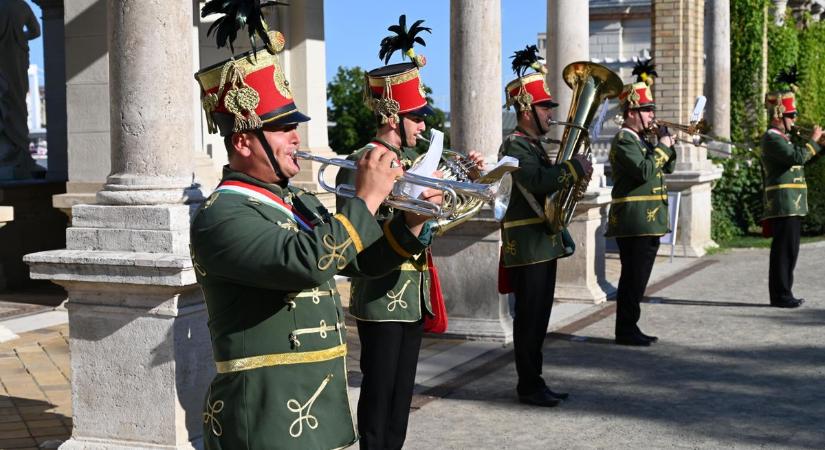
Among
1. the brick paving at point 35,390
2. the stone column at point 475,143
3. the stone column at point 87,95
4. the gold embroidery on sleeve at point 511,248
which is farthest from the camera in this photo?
the stone column at point 87,95

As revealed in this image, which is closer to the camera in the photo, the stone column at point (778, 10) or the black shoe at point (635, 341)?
the black shoe at point (635, 341)

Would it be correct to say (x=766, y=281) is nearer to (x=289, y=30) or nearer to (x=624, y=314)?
(x=624, y=314)

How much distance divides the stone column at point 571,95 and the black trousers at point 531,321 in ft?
12.5

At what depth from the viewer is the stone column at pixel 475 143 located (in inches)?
338

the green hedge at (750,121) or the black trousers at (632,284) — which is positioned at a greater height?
the green hedge at (750,121)

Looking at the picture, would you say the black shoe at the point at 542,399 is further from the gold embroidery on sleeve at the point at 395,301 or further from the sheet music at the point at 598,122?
the gold embroidery on sleeve at the point at 395,301

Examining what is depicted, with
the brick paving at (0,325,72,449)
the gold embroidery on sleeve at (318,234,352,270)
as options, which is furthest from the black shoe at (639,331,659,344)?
the gold embroidery on sleeve at (318,234,352,270)

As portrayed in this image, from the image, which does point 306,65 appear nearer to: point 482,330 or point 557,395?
point 482,330

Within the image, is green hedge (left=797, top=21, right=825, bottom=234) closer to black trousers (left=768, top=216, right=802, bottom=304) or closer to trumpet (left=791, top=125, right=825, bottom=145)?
trumpet (left=791, top=125, right=825, bottom=145)

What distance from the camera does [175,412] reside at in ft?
16.8

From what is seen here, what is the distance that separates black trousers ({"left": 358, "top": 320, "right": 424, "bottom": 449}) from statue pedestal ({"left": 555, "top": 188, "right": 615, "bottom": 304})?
5.65 metres

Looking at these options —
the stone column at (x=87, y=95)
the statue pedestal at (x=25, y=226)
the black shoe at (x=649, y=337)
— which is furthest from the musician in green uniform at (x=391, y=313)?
the statue pedestal at (x=25, y=226)

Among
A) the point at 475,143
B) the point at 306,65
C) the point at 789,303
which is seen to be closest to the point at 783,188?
the point at 789,303

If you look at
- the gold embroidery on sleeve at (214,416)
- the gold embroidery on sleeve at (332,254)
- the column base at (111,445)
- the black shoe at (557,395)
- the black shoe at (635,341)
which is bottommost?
the black shoe at (557,395)
